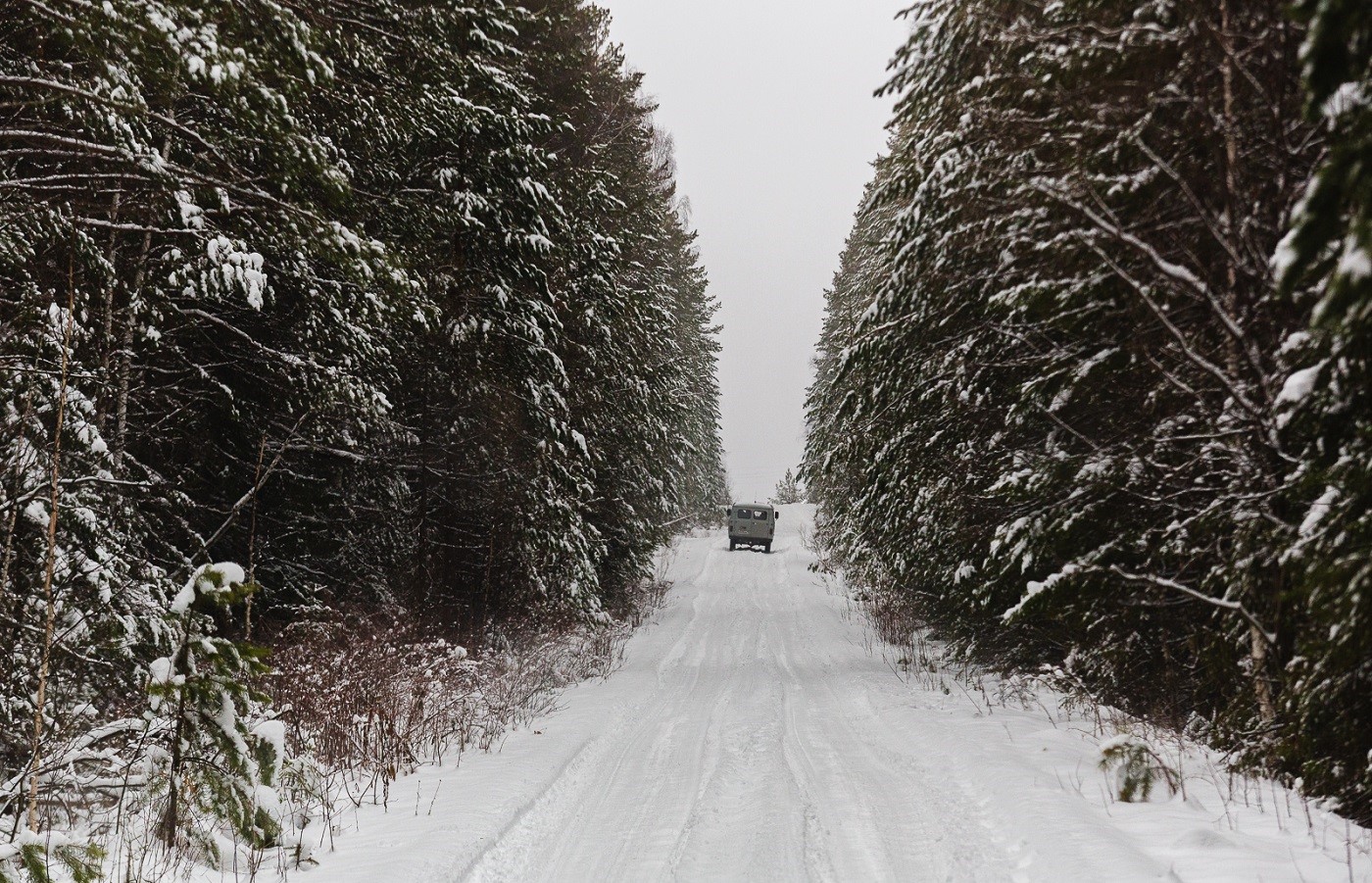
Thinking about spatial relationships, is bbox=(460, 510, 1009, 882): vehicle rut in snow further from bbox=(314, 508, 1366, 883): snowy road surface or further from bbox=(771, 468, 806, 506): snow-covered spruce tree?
bbox=(771, 468, 806, 506): snow-covered spruce tree

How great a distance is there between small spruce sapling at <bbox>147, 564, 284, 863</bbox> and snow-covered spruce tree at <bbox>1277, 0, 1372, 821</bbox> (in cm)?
440

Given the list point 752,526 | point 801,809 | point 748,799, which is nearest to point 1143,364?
point 801,809

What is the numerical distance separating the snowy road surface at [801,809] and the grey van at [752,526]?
23.4 metres

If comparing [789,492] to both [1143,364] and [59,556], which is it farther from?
[59,556]

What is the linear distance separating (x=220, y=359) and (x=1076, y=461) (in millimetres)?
8606

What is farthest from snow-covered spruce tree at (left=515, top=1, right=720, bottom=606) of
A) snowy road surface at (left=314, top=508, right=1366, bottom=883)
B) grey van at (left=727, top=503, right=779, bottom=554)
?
grey van at (left=727, top=503, right=779, bottom=554)

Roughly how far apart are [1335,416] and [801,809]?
423 cm

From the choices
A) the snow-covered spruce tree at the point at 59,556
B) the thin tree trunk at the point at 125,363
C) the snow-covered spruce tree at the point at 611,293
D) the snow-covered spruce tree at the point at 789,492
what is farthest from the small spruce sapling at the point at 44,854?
the snow-covered spruce tree at the point at 789,492

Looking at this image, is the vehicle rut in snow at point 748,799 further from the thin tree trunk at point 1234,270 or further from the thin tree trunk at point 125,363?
the thin tree trunk at point 125,363

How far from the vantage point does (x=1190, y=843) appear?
400 cm

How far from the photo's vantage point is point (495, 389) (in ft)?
32.5

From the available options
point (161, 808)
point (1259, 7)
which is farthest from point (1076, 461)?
point (161, 808)

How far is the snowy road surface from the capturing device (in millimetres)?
4125

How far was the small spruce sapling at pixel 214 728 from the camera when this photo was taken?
11.7 ft
